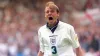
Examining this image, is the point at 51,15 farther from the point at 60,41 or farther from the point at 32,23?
the point at 32,23

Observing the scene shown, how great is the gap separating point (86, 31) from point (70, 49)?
3.30 m

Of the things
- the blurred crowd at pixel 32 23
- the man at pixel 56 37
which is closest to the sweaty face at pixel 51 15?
the man at pixel 56 37

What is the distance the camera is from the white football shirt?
2635 millimetres

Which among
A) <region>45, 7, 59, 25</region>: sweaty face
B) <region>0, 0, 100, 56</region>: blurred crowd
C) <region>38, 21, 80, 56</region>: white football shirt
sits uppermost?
<region>0, 0, 100, 56</region>: blurred crowd

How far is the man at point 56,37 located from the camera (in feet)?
8.63

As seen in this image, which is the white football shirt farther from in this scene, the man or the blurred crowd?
the blurred crowd

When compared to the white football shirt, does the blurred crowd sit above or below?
above

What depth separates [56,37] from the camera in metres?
2.65

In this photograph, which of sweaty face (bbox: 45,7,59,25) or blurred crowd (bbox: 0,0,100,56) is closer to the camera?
sweaty face (bbox: 45,7,59,25)

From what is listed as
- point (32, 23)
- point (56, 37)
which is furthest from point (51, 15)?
point (32, 23)

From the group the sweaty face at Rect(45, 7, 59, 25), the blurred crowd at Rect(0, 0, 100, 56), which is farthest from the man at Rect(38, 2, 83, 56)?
the blurred crowd at Rect(0, 0, 100, 56)

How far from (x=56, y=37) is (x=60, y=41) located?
0.17ft

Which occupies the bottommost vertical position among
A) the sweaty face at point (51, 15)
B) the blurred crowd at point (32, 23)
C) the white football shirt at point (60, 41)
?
the white football shirt at point (60, 41)

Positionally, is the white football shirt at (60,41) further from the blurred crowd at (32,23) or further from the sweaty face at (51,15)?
the blurred crowd at (32,23)
